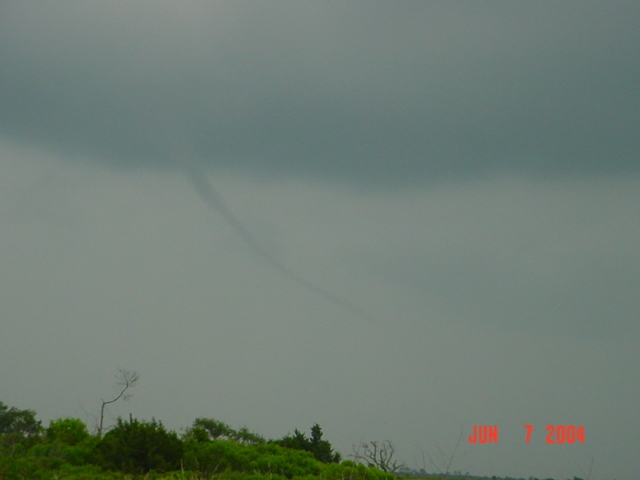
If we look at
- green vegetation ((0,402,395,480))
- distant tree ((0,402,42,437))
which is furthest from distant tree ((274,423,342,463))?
distant tree ((0,402,42,437))

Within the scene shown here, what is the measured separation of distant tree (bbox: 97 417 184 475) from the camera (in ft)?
74.1

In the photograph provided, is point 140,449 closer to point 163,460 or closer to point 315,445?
Result: point 163,460

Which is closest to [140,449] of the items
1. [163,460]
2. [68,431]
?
[163,460]

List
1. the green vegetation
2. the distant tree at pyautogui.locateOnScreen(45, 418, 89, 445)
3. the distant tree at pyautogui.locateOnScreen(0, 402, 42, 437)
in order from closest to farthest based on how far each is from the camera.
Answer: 1. the green vegetation
2. the distant tree at pyautogui.locateOnScreen(45, 418, 89, 445)
3. the distant tree at pyautogui.locateOnScreen(0, 402, 42, 437)

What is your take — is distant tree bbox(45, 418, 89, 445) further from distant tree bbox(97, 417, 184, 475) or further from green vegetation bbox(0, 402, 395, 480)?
distant tree bbox(97, 417, 184, 475)

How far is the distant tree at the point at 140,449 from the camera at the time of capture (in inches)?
889

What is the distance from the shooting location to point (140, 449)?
2317cm

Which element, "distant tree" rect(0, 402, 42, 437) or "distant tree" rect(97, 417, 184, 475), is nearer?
"distant tree" rect(97, 417, 184, 475)

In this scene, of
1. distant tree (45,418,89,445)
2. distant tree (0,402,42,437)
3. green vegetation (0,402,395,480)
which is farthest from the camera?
distant tree (0,402,42,437)

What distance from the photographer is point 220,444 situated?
25.7m

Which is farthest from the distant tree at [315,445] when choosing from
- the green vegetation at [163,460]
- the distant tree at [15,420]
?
the distant tree at [15,420]

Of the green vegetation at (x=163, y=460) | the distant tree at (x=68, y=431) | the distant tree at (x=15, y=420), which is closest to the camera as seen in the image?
the green vegetation at (x=163, y=460)

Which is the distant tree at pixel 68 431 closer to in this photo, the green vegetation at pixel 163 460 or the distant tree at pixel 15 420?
the green vegetation at pixel 163 460

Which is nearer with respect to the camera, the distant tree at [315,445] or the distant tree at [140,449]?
the distant tree at [140,449]
